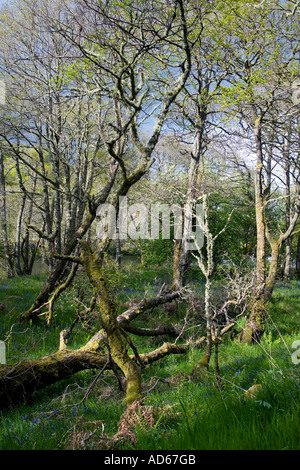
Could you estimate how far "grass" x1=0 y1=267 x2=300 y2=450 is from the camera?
2.00 meters

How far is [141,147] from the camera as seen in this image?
540 cm

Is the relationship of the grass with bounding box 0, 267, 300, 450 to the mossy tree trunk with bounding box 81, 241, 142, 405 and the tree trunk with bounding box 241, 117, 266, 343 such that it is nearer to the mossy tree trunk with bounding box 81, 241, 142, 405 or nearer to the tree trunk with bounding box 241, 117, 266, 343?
the mossy tree trunk with bounding box 81, 241, 142, 405

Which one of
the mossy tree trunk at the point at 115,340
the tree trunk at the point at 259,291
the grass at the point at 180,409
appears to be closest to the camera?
the grass at the point at 180,409

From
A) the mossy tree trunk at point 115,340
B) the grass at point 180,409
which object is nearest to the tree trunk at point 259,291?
the grass at point 180,409

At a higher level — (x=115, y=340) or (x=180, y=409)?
(x=115, y=340)

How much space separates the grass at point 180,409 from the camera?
6.57ft

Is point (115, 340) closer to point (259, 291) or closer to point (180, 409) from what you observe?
point (180, 409)

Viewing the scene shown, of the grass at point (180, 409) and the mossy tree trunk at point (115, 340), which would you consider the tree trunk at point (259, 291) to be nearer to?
the grass at point (180, 409)

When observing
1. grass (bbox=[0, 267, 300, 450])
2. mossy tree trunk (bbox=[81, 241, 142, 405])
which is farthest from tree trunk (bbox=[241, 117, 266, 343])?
mossy tree trunk (bbox=[81, 241, 142, 405])

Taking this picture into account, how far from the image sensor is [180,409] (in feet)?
9.86

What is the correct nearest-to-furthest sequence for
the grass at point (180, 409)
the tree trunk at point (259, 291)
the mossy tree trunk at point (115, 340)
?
1. the grass at point (180, 409)
2. the mossy tree trunk at point (115, 340)
3. the tree trunk at point (259, 291)

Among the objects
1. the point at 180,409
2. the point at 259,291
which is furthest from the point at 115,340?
the point at 259,291

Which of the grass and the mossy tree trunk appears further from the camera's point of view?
the mossy tree trunk
